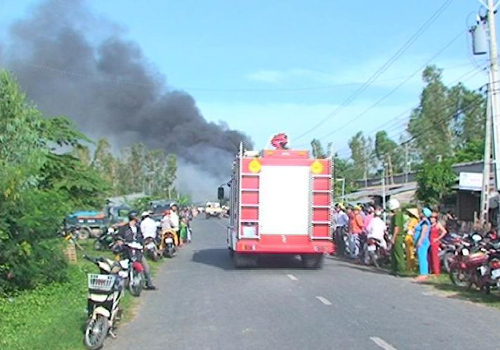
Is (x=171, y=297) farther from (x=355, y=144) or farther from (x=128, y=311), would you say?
(x=355, y=144)

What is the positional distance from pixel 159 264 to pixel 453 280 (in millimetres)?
9613

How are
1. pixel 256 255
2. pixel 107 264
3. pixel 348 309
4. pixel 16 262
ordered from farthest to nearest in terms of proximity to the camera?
pixel 256 255, pixel 16 262, pixel 348 309, pixel 107 264

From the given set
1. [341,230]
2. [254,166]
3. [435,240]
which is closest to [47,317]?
[254,166]

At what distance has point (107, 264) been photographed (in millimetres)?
10766

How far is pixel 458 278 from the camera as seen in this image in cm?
1580

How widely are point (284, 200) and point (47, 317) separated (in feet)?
29.8

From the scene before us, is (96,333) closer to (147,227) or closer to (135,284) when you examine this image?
(135,284)

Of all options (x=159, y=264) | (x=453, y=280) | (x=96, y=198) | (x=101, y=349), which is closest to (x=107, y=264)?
(x=101, y=349)

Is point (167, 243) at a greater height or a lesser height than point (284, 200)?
lesser

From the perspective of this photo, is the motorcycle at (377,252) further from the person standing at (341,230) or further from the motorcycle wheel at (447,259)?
the person standing at (341,230)

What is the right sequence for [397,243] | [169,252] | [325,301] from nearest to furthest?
1. [325,301]
2. [397,243]
3. [169,252]

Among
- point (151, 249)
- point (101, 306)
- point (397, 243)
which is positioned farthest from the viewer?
point (151, 249)

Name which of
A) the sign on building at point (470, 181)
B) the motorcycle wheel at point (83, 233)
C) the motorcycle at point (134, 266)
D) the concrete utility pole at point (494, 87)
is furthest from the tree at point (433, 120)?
the motorcycle at point (134, 266)

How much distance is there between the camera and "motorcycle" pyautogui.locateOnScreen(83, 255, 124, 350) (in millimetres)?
9531
